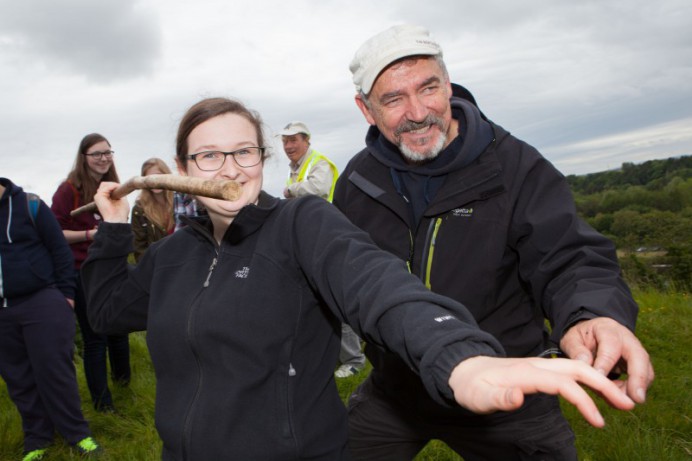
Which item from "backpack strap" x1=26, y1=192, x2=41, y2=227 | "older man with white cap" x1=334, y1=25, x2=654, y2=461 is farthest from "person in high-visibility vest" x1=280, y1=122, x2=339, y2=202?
"older man with white cap" x1=334, y1=25, x2=654, y2=461

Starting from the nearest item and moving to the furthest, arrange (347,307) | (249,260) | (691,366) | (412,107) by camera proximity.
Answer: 1. (347,307)
2. (249,260)
3. (412,107)
4. (691,366)

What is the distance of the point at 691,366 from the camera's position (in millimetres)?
5207

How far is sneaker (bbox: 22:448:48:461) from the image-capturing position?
4.41 meters

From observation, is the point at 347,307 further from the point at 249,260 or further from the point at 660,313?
the point at 660,313

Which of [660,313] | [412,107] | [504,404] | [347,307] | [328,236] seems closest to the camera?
[504,404]

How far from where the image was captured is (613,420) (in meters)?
3.86

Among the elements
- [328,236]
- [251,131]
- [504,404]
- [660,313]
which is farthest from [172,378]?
[660,313]

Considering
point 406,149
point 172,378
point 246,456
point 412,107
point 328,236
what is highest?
point 412,107

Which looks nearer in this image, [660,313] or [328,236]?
[328,236]

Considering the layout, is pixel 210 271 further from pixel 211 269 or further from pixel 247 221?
pixel 247 221

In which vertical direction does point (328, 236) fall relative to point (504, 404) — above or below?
above

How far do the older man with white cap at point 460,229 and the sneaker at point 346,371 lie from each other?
2532mm

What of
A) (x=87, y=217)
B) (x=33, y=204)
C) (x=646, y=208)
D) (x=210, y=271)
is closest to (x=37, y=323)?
(x=33, y=204)

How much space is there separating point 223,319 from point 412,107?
1.39 metres
